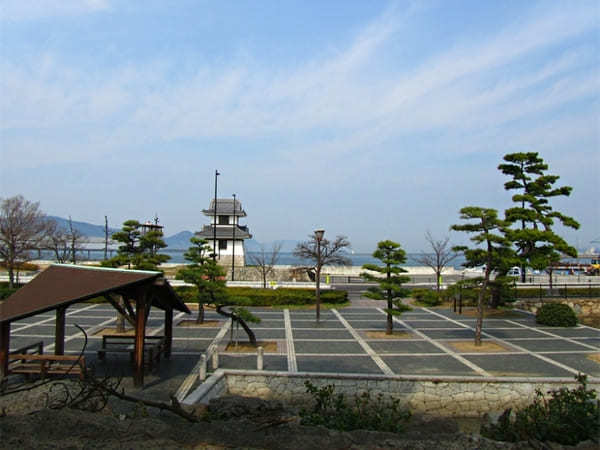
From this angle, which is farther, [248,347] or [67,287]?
[248,347]

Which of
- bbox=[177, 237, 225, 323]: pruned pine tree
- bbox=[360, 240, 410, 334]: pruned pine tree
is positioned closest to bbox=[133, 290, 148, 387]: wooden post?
bbox=[177, 237, 225, 323]: pruned pine tree

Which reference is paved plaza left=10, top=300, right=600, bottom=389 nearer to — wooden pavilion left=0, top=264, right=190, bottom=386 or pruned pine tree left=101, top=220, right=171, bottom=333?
wooden pavilion left=0, top=264, right=190, bottom=386

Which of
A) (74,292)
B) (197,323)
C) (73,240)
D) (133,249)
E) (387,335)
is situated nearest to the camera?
(74,292)

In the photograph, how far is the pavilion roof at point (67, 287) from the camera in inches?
374

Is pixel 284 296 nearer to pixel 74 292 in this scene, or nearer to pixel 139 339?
pixel 139 339

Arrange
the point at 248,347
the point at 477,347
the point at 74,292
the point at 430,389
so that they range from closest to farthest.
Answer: the point at 74,292, the point at 430,389, the point at 248,347, the point at 477,347

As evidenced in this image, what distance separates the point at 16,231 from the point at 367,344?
2550cm

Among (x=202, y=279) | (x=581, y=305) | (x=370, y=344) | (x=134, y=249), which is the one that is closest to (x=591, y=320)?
(x=581, y=305)

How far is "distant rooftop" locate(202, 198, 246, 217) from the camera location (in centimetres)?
4247

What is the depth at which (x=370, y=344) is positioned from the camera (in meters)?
16.2

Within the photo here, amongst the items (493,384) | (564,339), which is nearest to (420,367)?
(493,384)

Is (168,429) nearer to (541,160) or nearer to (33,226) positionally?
(541,160)

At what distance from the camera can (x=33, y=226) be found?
98.1ft

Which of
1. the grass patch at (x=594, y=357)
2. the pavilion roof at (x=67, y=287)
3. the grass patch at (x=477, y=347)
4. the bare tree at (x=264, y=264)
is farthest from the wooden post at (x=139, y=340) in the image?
the bare tree at (x=264, y=264)
